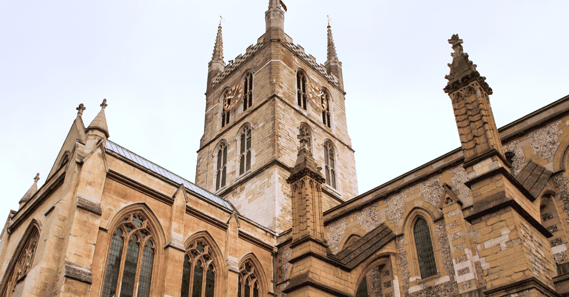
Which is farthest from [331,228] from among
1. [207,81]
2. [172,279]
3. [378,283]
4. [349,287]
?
[207,81]

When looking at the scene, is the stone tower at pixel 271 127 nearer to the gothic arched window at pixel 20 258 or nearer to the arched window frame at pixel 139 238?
the arched window frame at pixel 139 238

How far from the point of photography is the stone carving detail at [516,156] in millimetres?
14469

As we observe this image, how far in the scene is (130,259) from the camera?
51.1 ft

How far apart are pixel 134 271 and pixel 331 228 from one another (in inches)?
301

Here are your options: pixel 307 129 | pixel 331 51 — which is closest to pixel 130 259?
pixel 307 129

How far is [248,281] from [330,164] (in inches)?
474

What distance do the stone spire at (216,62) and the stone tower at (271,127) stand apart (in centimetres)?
15

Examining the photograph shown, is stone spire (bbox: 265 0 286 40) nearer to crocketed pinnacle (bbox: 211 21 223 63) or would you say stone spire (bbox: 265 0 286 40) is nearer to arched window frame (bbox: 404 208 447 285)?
crocketed pinnacle (bbox: 211 21 223 63)

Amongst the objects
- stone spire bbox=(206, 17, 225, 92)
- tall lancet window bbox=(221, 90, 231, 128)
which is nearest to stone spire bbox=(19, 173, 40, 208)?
tall lancet window bbox=(221, 90, 231, 128)

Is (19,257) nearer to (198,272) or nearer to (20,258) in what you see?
(20,258)

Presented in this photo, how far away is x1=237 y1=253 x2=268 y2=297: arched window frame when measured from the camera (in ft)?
61.2

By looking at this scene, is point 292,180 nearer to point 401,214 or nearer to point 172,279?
point 401,214

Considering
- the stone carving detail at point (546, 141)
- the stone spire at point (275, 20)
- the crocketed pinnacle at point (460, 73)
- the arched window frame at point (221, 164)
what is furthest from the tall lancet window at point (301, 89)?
the crocketed pinnacle at point (460, 73)

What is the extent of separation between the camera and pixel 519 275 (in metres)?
9.33
